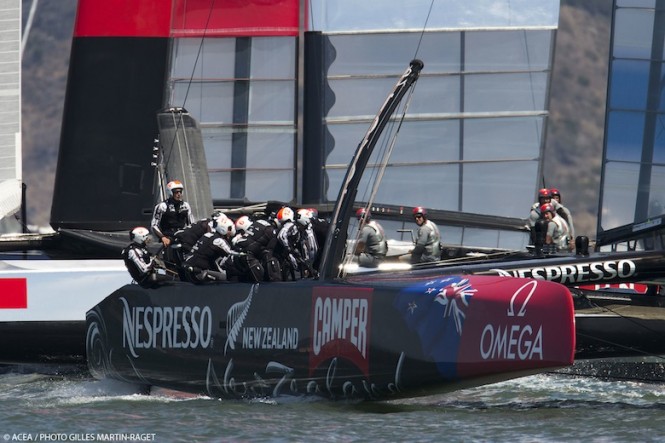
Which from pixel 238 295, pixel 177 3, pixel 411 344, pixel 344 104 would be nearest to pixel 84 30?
pixel 177 3

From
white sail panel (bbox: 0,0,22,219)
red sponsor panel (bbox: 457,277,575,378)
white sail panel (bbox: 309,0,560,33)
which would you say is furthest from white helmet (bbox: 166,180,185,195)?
red sponsor panel (bbox: 457,277,575,378)

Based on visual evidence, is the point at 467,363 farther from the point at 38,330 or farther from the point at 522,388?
the point at 38,330

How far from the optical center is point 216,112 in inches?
582

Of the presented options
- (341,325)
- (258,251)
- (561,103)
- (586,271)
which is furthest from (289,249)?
(561,103)

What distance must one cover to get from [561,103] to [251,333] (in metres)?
45.0

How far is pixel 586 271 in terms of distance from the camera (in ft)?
29.9

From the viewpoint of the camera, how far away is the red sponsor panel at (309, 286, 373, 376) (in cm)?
870

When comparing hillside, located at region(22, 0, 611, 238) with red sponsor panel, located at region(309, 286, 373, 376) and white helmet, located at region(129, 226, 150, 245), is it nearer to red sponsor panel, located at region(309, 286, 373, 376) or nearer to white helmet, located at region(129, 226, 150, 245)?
white helmet, located at region(129, 226, 150, 245)

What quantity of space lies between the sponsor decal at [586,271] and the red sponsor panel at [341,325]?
883 mm

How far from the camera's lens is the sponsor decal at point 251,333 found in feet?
30.0

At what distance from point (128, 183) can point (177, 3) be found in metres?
1.89

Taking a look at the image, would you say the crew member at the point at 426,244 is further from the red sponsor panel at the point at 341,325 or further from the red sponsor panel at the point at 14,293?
the red sponsor panel at the point at 341,325

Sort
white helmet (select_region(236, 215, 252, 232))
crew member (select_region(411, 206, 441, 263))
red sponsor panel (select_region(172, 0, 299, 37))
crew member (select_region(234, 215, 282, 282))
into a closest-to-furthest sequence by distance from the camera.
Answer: crew member (select_region(234, 215, 282, 282)) < white helmet (select_region(236, 215, 252, 232)) < crew member (select_region(411, 206, 441, 263)) < red sponsor panel (select_region(172, 0, 299, 37))

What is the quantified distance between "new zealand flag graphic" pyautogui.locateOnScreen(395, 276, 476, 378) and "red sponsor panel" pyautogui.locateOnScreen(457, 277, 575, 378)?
0.16 ft
